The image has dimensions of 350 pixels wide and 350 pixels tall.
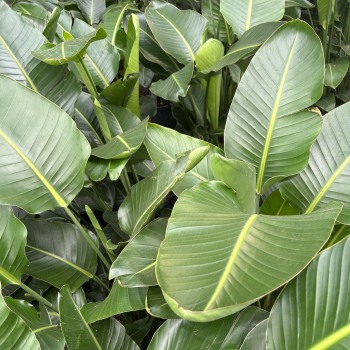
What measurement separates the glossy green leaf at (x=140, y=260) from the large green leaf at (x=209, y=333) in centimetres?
8

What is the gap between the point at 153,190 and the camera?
2.47ft

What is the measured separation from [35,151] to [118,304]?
12.2 inches

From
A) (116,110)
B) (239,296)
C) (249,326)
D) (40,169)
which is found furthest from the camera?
(116,110)

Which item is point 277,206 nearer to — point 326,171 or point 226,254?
point 326,171

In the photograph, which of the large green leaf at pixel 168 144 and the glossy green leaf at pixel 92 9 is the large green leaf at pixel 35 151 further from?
the glossy green leaf at pixel 92 9

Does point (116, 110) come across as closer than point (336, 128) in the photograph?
No

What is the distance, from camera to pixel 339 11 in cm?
157

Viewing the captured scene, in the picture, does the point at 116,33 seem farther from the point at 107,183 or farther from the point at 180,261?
the point at 180,261

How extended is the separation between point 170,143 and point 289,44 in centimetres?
29

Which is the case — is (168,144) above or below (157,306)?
above

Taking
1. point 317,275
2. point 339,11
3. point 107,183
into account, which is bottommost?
point 107,183

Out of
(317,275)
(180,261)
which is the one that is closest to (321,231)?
(317,275)

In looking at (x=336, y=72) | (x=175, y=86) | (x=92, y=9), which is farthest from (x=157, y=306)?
(x=92, y=9)

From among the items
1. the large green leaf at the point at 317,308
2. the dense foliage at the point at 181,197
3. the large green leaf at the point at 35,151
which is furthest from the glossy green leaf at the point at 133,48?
the large green leaf at the point at 317,308
